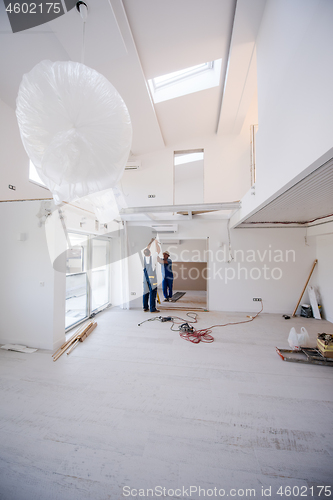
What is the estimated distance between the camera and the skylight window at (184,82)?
373 centimetres

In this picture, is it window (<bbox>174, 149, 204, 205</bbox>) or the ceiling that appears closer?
the ceiling

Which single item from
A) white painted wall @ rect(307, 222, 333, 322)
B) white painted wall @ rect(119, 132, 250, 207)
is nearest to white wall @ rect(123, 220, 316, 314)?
white painted wall @ rect(307, 222, 333, 322)

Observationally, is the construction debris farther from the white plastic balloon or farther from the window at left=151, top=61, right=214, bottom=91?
the window at left=151, top=61, right=214, bottom=91

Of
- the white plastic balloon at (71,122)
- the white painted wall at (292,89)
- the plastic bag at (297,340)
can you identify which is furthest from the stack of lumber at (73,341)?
the white painted wall at (292,89)

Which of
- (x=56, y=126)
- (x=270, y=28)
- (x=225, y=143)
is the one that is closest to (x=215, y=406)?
(x=56, y=126)

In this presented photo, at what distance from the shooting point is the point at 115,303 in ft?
17.7

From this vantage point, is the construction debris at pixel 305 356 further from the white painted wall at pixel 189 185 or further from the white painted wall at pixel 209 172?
the white painted wall at pixel 189 185

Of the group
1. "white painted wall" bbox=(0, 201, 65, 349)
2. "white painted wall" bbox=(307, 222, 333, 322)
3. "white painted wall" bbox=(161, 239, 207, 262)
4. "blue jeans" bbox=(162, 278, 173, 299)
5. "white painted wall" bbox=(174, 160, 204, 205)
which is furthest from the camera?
"white painted wall" bbox=(161, 239, 207, 262)

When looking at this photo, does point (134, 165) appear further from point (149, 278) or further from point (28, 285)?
point (28, 285)

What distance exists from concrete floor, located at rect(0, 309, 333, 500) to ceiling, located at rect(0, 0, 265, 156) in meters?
3.80

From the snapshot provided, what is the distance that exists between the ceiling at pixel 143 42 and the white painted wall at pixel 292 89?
1.68 feet

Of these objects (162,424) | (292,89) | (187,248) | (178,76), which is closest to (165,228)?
(187,248)

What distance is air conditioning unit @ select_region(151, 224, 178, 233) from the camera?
5.11 meters

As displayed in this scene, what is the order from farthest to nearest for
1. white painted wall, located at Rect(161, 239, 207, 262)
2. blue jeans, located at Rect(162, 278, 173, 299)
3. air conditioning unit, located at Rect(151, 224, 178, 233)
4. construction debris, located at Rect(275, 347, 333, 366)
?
1. white painted wall, located at Rect(161, 239, 207, 262)
2. blue jeans, located at Rect(162, 278, 173, 299)
3. air conditioning unit, located at Rect(151, 224, 178, 233)
4. construction debris, located at Rect(275, 347, 333, 366)
